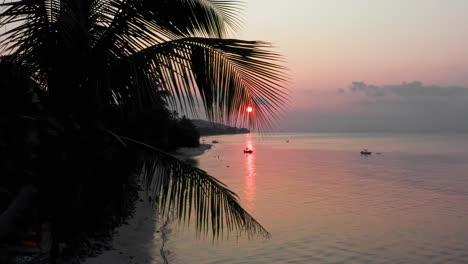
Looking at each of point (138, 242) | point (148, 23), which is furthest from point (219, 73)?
point (138, 242)

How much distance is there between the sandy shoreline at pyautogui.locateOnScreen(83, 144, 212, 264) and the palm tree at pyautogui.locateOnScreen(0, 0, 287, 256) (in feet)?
29.0

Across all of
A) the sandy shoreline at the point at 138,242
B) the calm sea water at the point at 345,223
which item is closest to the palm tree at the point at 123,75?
the sandy shoreline at the point at 138,242

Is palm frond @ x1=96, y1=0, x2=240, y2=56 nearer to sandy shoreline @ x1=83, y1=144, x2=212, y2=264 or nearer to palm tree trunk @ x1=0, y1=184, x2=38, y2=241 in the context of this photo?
palm tree trunk @ x1=0, y1=184, x2=38, y2=241

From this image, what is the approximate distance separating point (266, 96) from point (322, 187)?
4486 centimetres

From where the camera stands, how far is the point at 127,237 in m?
16.9

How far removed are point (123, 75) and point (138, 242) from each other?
45.2ft

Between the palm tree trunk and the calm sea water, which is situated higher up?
the palm tree trunk

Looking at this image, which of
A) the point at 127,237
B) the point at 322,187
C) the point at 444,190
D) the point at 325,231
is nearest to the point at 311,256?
the point at 325,231

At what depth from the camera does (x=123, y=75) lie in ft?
14.7

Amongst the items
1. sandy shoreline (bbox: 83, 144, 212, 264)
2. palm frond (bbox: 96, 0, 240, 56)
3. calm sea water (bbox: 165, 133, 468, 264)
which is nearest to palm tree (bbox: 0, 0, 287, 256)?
palm frond (bbox: 96, 0, 240, 56)

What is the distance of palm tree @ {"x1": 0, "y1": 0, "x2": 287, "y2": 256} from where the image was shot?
379cm

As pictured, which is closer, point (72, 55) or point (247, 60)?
point (72, 55)

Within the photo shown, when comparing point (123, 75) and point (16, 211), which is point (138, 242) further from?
point (16, 211)

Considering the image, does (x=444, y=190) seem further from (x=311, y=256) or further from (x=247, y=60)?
(x=247, y=60)
